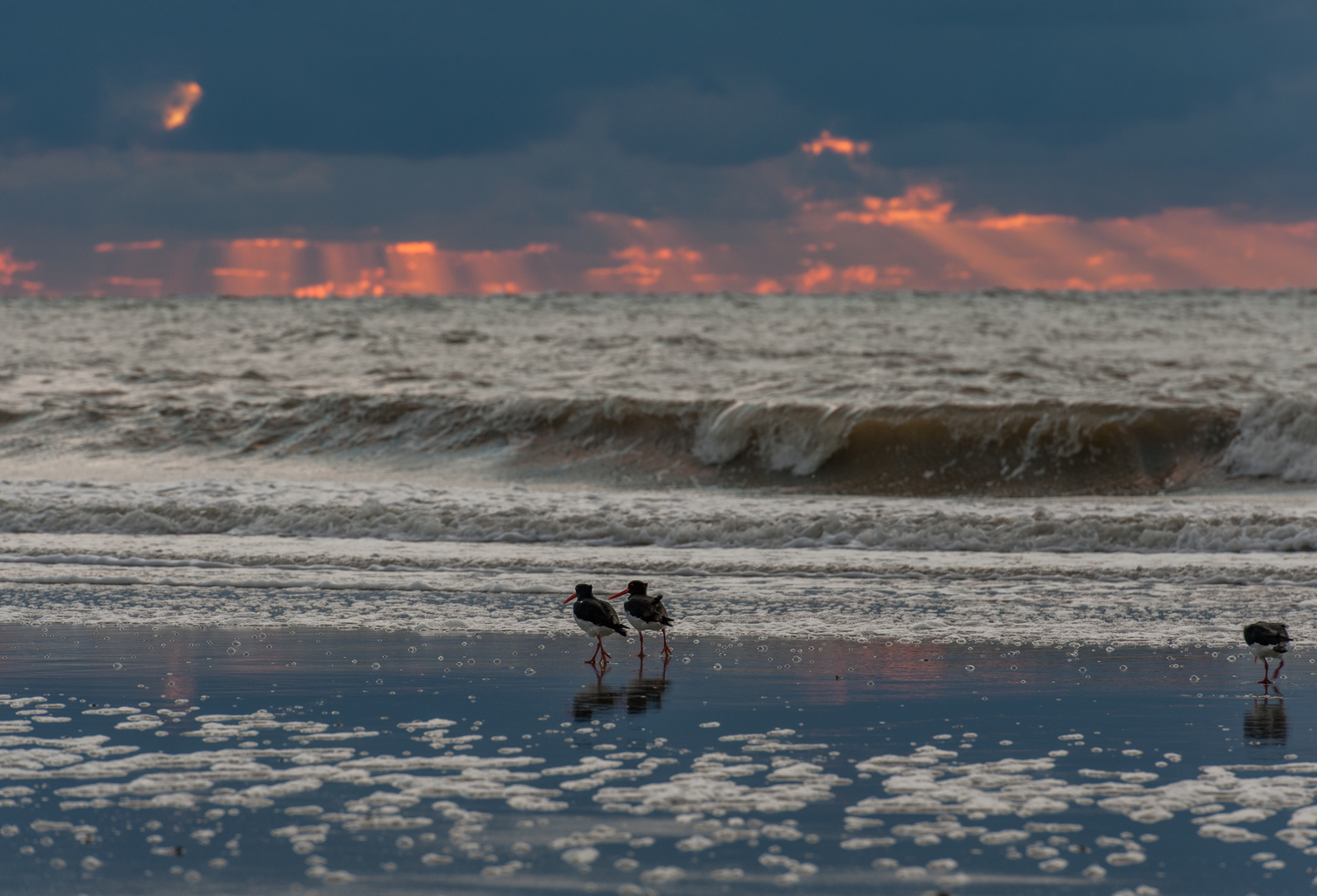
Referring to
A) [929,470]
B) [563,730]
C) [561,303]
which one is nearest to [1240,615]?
[563,730]

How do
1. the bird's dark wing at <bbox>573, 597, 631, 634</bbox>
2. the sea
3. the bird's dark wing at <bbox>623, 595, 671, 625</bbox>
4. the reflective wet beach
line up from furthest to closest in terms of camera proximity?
the bird's dark wing at <bbox>623, 595, 671, 625</bbox> → the bird's dark wing at <bbox>573, 597, 631, 634</bbox> → the sea → the reflective wet beach

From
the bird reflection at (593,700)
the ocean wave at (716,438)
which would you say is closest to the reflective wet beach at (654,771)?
the bird reflection at (593,700)

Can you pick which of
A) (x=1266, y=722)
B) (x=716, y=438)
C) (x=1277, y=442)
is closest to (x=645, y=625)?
(x=1266, y=722)

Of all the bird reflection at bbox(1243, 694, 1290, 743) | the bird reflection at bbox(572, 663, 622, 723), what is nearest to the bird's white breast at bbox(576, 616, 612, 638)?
the bird reflection at bbox(572, 663, 622, 723)

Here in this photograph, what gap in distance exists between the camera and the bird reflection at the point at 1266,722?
596 cm

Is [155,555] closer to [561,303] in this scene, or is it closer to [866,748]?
[866,748]

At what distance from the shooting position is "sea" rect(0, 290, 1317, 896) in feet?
14.5

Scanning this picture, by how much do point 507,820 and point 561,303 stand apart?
4978 centimetres

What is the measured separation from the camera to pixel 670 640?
8.59m

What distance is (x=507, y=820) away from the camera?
15.3 feet

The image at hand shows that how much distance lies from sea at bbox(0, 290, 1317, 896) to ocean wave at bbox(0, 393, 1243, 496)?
0.29 ft

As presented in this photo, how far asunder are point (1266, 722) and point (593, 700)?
11.1 feet

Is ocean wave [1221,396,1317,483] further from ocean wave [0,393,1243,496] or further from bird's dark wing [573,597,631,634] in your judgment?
bird's dark wing [573,597,631,634]

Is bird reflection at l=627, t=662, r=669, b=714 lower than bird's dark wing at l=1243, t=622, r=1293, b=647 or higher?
lower
